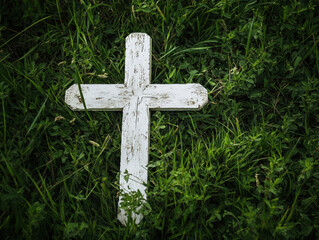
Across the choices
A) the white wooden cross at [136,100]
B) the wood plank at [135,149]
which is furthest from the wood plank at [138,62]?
the wood plank at [135,149]

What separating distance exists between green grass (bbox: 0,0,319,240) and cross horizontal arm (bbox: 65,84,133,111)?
4.0 inches

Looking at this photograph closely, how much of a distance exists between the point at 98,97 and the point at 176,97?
0.58 meters

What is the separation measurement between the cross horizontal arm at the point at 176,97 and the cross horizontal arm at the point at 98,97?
17 centimetres

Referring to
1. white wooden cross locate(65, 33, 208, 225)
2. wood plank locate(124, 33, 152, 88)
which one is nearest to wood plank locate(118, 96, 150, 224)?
white wooden cross locate(65, 33, 208, 225)

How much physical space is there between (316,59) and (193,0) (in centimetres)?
107

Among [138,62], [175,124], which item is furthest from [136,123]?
[138,62]

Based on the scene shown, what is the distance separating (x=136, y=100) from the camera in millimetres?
1868

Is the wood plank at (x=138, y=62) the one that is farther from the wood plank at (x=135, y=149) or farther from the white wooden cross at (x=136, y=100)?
the wood plank at (x=135, y=149)

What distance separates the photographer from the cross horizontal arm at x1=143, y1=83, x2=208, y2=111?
183 centimetres

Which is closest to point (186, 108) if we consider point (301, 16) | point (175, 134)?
point (175, 134)

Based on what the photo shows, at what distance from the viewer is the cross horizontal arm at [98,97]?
1895 millimetres

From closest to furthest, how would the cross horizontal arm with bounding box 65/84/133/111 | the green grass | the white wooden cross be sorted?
the green grass < the white wooden cross < the cross horizontal arm with bounding box 65/84/133/111

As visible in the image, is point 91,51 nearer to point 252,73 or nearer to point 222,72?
point 222,72

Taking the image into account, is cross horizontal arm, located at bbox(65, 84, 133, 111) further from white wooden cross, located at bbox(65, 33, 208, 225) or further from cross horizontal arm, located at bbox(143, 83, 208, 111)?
cross horizontal arm, located at bbox(143, 83, 208, 111)
